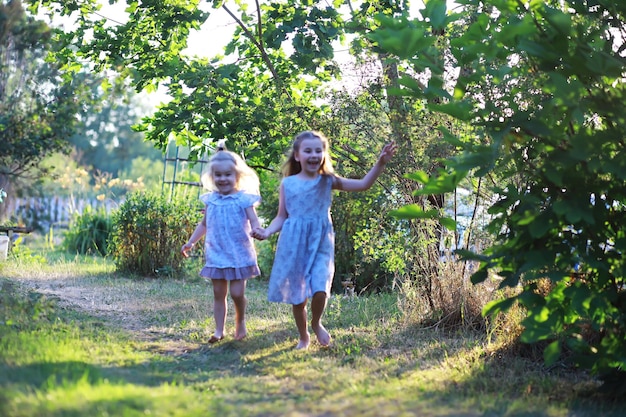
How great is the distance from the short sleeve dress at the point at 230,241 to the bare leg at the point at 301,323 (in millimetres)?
531

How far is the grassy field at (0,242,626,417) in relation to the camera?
3.65 m

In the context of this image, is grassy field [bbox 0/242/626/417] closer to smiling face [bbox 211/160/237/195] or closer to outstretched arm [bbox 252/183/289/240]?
outstretched arm [bbox 252/183/289/240]

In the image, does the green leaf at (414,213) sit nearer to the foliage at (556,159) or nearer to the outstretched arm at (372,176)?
the foliage at (556,159)

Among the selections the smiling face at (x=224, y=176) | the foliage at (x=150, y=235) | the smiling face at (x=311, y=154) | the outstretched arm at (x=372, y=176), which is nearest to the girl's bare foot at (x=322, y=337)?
the outstretched arm at (x=372, y=176)

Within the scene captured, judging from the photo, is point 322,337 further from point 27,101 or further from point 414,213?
point 27,101

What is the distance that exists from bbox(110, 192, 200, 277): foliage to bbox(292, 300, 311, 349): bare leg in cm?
530

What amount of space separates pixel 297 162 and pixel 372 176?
70 cm

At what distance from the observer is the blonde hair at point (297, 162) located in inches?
213

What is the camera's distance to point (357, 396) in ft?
13.2

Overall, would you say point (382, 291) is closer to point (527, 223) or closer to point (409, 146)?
point (409, 146)

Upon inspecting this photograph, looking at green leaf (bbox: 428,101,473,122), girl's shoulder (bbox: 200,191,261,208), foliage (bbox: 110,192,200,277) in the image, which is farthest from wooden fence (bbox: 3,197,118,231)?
green leaf (bbox: 428,101,473,122)

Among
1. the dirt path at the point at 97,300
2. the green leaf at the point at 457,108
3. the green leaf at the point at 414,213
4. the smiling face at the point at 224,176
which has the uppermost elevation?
the green leaf at the point at 457,108

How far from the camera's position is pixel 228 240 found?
5785 mm

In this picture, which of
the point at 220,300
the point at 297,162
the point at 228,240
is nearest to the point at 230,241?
the point at 228,240
